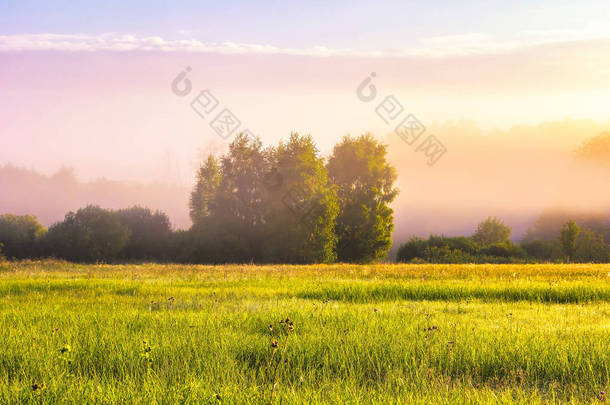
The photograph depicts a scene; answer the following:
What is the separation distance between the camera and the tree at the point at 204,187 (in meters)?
65.8

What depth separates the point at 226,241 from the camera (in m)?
50.9

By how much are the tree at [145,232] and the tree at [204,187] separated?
16.9 feet

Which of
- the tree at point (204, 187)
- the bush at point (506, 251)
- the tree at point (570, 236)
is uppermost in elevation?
the tree at point (204, 187)

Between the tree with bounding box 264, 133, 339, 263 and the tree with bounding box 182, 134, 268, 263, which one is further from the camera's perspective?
the tree with bounding box 182, 134, 268, 263

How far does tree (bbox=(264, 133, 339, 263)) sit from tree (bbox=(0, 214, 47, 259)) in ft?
92.1

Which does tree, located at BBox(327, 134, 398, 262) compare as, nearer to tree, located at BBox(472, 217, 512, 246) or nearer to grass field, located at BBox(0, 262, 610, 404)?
tree, located at BBox(472, 217, 512, 246)

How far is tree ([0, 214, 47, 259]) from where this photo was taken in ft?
180

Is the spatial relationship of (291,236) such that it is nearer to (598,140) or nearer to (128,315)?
(128,315)

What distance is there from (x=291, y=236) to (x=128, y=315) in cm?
3836

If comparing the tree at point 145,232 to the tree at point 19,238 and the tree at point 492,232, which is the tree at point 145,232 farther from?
the tree at point 492,232

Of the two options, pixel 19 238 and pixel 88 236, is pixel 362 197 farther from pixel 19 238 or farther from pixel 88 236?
pixel 19 238

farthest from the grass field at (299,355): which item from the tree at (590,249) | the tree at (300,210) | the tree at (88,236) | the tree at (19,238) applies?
the tree at (19,238)

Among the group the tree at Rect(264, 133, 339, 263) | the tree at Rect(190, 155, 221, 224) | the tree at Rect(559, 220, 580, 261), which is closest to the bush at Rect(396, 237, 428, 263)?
the tree at Rect(264, 133, 339, 263)

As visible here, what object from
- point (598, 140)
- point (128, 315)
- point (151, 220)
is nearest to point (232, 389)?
point (128, 315)
